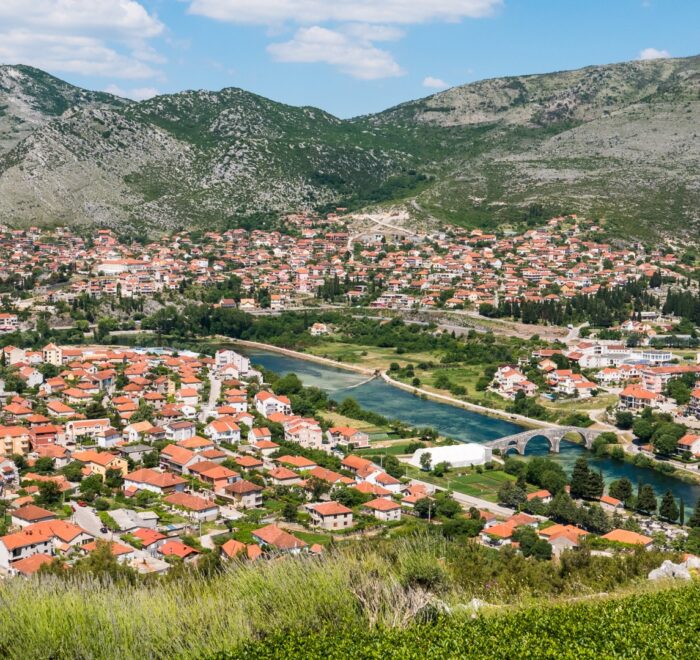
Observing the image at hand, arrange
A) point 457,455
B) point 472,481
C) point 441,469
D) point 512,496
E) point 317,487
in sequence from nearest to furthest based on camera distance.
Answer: point 317,487, point 512,496, point 472,481, point 441,469, point 457,455

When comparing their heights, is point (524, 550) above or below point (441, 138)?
below

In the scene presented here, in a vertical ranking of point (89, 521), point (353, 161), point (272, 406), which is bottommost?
point (89, 521)

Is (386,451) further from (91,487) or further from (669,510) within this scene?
(91,487)

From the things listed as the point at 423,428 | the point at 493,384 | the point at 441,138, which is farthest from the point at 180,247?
the point at 441,138

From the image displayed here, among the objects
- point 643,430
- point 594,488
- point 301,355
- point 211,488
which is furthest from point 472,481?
point 301,355

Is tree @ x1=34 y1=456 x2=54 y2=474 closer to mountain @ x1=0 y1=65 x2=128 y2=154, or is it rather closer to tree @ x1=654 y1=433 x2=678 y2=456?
tree @ x1=654 y1=433 x2=678 y2=456

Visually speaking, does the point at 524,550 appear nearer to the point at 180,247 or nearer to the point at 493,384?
the point at 493,384
